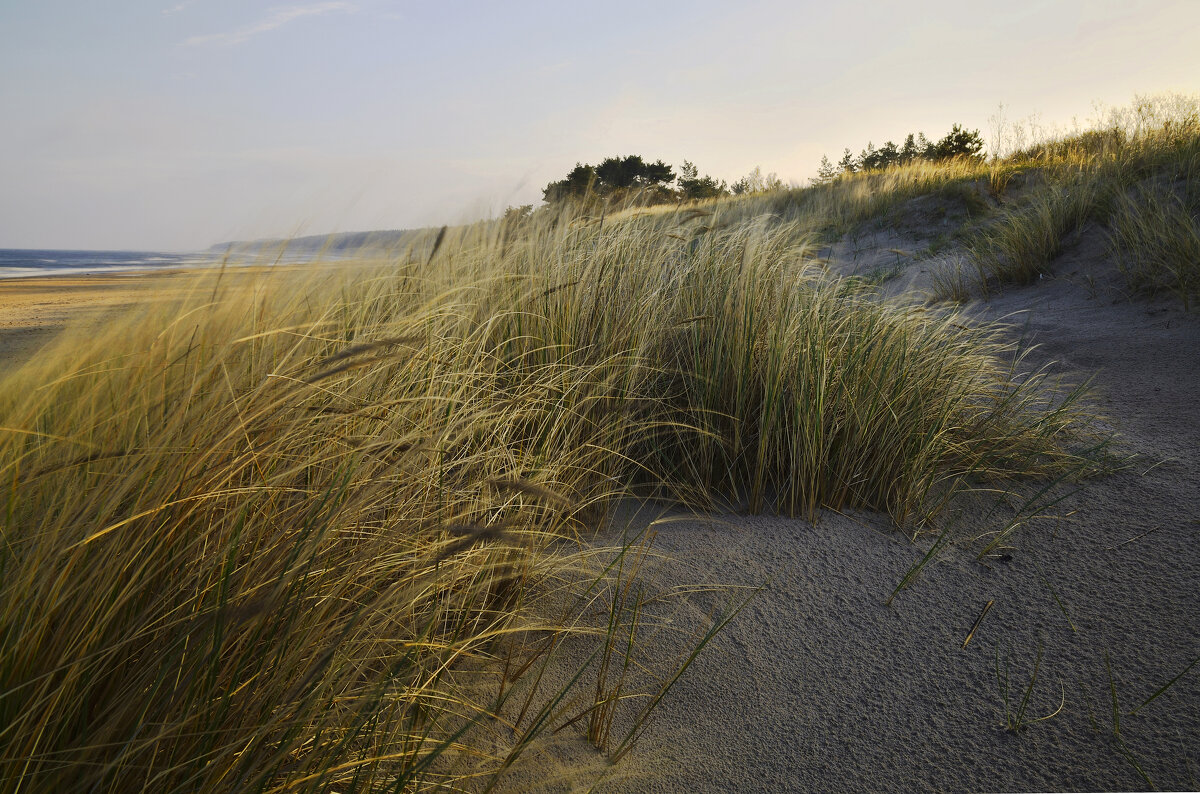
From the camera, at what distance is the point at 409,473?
60.5 inches

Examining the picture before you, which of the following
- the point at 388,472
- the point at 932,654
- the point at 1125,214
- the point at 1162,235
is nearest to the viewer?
the point at 388,472

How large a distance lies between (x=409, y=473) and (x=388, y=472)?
0.36 meters

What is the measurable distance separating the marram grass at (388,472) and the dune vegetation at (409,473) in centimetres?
1

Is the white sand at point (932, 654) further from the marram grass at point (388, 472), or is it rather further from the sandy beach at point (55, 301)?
the sandy beach at point (55, 301)

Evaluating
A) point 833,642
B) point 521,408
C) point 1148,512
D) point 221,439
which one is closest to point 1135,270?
point 1148,512

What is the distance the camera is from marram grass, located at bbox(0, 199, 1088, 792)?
35.9 inches

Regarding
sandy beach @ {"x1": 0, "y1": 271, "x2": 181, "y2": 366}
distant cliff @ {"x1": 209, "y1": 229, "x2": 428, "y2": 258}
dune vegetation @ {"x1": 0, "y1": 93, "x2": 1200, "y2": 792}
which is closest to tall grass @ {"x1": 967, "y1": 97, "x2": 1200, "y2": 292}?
dune vegetation @ {"x1": 0, "y1": 93, "x2": 1200, "y2": 792}

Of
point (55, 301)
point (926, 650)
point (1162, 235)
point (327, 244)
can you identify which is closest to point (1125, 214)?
point (1162, 235)

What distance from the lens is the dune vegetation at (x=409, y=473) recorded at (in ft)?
3.01

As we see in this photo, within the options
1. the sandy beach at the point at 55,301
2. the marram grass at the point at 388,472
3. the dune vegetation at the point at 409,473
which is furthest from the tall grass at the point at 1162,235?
the sandy beach at the point at 55,301

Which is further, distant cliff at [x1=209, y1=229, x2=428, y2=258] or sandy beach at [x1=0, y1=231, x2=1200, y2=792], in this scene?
distant cliff at [x1=209, y1=229, x2=428, y2=258]

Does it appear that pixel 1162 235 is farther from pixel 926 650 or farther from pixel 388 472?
pixel 388 472

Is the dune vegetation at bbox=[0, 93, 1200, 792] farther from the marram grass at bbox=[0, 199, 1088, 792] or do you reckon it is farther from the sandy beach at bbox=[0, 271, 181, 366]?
the sandy beach at bbox=[0, 271, 181, 366]

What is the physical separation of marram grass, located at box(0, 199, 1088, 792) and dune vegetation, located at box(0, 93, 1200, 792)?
0.4 inches
